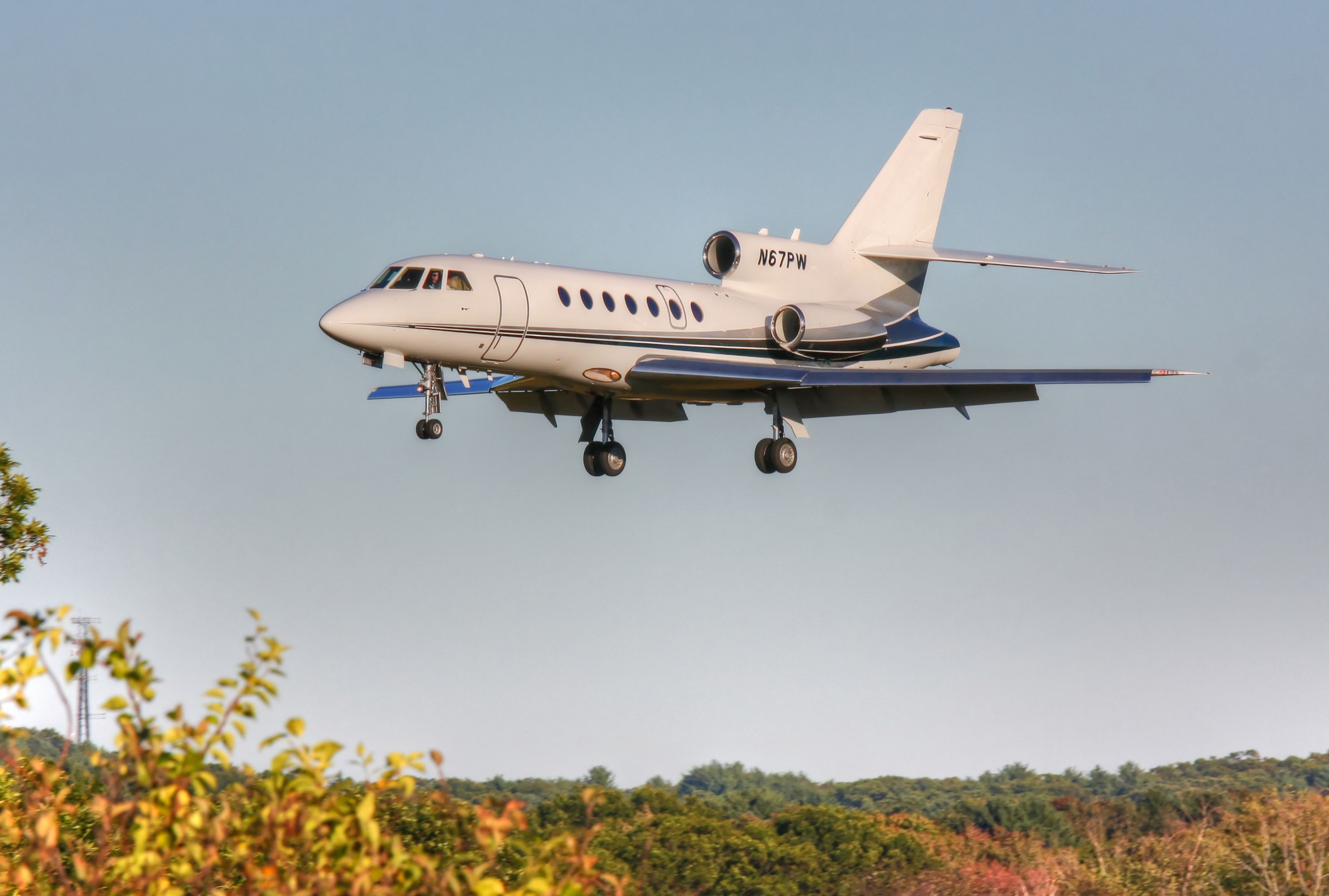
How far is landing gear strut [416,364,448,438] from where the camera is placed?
916 inches

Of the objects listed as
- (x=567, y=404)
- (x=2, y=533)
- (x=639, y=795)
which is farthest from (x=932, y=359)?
(x=639, y=795)

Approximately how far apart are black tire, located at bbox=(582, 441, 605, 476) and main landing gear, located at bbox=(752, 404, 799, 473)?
2.88 metres

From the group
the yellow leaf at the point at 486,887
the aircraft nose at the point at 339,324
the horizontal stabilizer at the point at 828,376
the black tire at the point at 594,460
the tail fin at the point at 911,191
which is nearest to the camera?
the yellow leaf at the point at 486,887

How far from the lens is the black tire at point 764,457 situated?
28281 mm

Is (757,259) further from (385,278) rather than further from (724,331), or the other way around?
(385,278)

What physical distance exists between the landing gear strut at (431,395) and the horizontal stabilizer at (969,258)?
1095 centimetres

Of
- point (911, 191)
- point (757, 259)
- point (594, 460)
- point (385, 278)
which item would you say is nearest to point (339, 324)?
point (385, 278)

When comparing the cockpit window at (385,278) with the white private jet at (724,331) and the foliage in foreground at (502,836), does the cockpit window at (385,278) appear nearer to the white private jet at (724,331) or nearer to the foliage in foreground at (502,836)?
the white private jet at (724,331)

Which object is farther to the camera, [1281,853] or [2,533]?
[1281,853]

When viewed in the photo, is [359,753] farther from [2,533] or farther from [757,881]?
[757,881]

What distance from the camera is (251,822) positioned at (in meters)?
7.32

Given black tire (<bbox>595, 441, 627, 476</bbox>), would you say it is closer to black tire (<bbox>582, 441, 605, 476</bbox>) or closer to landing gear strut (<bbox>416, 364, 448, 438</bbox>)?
black tire (<bbox>582, 441, 605, 476</bbox>)

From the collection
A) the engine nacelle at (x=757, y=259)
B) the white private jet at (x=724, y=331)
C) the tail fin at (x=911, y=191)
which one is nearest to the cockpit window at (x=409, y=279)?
the white private jet at (x=724, y=331)

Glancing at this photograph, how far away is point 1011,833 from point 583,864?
260ft
